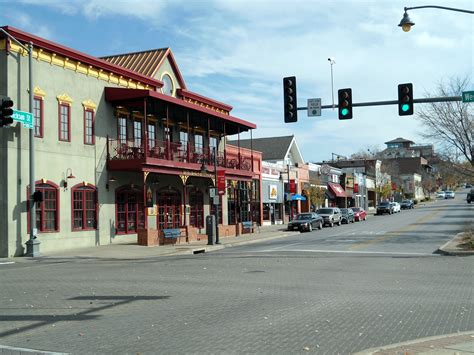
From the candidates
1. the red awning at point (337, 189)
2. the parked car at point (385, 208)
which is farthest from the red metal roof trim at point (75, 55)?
the parked car at point (385, 208)

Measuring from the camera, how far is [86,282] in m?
13.9

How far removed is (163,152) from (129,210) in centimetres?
389

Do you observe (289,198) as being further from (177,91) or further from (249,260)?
(249,260)

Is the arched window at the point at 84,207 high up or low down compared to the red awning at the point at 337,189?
down

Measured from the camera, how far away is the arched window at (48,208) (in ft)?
79.6

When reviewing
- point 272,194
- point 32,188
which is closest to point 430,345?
point 32,188

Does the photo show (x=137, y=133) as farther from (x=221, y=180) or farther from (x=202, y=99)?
(x=202, y=99)

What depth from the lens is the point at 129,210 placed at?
2997cm

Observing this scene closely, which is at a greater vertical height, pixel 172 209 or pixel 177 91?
pixel 177 91

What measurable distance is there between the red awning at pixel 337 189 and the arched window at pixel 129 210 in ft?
145

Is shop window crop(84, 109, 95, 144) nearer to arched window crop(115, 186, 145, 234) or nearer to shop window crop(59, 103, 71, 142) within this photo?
shop window crop(59, 103, 71, 142)

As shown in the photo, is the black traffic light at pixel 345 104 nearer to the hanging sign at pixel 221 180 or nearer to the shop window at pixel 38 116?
the shop window at pixel 38 116

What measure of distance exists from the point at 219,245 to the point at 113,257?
7480 mm

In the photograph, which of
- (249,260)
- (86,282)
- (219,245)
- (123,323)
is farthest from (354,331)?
(219,245)
